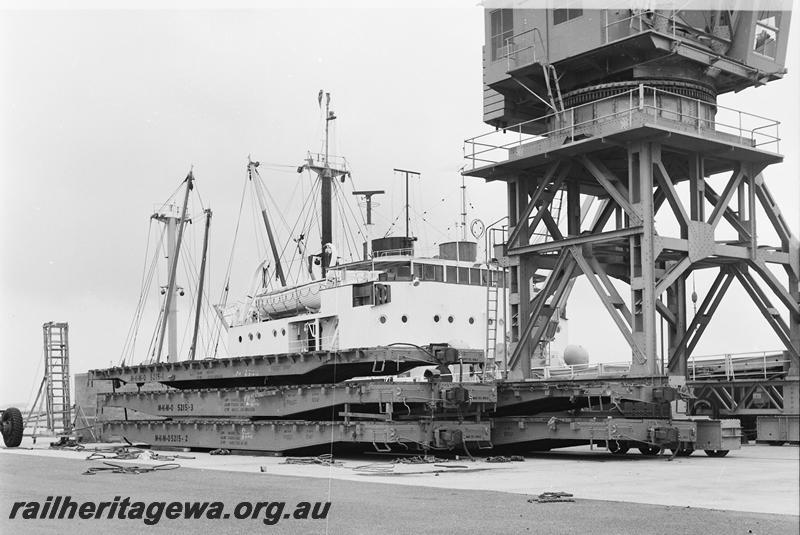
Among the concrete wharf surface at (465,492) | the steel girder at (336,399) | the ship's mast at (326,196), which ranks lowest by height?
the concrete wharf surface at (465,492)

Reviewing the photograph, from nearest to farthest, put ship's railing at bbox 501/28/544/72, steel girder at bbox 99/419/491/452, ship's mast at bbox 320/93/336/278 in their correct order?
1. steel girder at bbox 99/419/491/452
2. ship's railing at bbox 501/28/544/72
3. ship's mast at bbox 320/93/336/278

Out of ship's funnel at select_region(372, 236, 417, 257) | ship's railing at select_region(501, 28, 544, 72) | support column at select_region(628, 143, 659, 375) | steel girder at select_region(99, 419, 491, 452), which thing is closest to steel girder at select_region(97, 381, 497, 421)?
steel girder at select_region(99, 419, 491, 452)

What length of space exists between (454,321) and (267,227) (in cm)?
2094

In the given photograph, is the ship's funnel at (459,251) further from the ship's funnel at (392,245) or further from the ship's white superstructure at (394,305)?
the ship's funnel at (392,245)

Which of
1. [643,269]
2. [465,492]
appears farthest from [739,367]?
[465,492]

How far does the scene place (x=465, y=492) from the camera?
1598 cm

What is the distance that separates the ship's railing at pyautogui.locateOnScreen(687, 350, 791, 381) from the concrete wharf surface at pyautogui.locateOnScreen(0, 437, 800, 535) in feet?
17.4

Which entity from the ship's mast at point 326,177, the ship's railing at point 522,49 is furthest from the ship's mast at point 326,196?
the ship's railing at point 522,49

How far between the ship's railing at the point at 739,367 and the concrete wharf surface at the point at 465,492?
209 inches

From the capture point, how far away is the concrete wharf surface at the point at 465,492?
1202 cm

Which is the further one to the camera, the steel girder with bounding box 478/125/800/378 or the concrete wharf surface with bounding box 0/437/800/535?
the steel girder with bounding box 478/125/800/378

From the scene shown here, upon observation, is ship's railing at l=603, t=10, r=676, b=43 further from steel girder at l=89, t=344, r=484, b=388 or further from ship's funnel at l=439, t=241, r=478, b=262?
ship's funnel at l=439, t=241, r=478, b=262

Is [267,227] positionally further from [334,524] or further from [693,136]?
[334,524]

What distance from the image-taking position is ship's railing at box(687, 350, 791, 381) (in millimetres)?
30812
